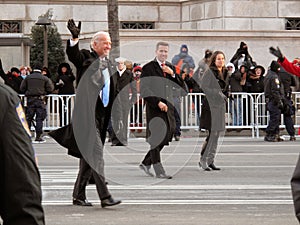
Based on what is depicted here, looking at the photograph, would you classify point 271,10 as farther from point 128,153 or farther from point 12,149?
point 12,149

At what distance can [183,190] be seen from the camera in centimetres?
1128

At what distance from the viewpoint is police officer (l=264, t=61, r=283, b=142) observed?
64.9ft

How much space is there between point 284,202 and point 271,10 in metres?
21.2

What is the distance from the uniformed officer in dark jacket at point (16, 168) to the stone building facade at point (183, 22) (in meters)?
22.7

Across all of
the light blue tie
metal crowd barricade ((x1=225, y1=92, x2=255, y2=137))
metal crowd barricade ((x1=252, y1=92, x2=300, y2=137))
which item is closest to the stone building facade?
metal crowd barricade ((x1=225, y1=92, x2=255, y2=137))

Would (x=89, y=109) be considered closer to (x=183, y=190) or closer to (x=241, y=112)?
(x=183, y=190)

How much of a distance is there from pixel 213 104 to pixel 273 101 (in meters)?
6.19

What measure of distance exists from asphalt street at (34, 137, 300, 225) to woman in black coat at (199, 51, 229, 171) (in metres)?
0.30

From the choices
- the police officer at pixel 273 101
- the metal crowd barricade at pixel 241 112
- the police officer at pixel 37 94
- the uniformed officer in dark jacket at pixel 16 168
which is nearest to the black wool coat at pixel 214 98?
the police officer at pixel 273 101

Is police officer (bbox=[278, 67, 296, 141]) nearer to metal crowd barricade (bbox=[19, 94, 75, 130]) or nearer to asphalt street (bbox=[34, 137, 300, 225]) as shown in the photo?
asphalt street (bbox=[34, 137, 300, 225])

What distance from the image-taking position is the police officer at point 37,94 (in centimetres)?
2027

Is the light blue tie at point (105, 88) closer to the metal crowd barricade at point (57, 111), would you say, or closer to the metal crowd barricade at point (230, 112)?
the metal crowd barricade at point (230, 112)

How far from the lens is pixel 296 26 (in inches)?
1220

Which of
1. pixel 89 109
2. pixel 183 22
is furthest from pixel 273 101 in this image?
pixel 183 22
